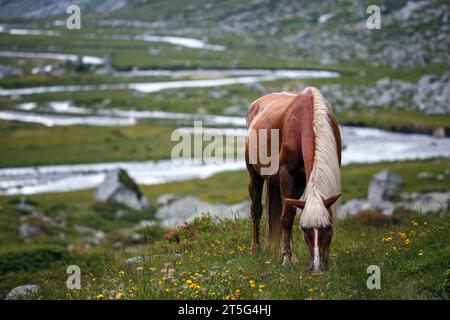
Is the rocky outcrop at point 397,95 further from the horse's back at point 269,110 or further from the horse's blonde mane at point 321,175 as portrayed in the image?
the horse's blonde mane at point 321,175

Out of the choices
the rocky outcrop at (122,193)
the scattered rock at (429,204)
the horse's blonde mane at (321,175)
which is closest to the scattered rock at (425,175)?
the scattered rock at (429,204)

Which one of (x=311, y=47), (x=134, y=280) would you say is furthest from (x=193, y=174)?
(x=311, y=47)

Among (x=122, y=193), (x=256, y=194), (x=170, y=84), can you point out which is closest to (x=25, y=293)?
(x=256, y=194)

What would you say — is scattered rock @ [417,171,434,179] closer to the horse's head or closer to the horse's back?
the horse's back

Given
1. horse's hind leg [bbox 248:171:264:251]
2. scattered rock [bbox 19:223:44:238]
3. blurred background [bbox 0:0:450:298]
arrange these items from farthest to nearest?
blurred background [bbox 0:0:450:298]
scattered rock [bbox 19:223:44:238]
horse's hind leg [bbox 248:171:264:251]

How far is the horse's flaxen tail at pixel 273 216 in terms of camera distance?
45.6 ft

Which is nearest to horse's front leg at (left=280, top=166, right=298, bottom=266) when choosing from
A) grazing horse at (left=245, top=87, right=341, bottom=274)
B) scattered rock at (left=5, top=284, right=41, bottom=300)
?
grazing horse at (left=245, top=87, right=341, bottom=274)

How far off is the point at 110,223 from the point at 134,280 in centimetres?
3757

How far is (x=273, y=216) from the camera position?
14.2 meters

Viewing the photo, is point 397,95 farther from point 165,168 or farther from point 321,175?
point 321,175

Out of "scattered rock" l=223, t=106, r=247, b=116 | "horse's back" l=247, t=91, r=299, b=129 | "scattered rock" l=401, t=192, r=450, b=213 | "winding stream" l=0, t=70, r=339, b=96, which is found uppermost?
"horse's back" l=247, t=91, r=299, b=129

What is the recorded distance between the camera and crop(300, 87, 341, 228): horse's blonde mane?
10.6 m

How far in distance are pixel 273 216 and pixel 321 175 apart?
3.27 m

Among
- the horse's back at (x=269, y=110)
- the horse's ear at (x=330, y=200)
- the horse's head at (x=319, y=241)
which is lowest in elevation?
the horse's head at (x=319, y=241)
